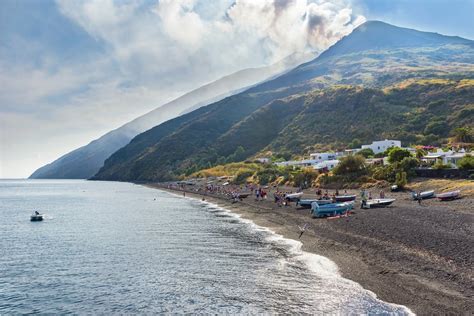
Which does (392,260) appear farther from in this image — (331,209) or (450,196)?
(450,196)

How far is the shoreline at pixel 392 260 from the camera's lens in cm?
1681

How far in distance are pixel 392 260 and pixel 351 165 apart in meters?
54.7

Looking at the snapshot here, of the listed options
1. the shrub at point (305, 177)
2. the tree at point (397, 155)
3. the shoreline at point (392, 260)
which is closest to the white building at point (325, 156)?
the shrub at point (305, 177)

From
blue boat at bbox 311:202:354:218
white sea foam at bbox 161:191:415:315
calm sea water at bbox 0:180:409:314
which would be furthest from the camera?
blue boat at bbox 311:202:354:218

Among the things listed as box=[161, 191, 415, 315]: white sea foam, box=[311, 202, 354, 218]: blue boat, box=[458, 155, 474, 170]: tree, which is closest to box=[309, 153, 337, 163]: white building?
box=[458, 155, 474, 170]: tree

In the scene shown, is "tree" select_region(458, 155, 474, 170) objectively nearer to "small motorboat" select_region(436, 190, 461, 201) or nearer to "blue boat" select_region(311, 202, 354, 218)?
"small motorboat" select_region(436, 190, 461, 201)

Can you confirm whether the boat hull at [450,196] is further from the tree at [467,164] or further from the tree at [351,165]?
the tree at [351,165]

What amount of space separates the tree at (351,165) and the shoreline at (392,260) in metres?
33.6

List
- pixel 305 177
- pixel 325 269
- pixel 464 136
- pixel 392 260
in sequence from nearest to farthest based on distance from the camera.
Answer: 1. pixel 392 260
2. pixel 325 269
3. pixel 305 177
4. pixel 464 136

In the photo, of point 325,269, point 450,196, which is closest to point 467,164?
point 450,196

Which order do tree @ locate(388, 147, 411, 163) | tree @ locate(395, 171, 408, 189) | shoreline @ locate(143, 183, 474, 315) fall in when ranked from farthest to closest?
tree @ locate(388, 147, 411, 163)
tree @ locate(395, 171, 408, 189)
shoreline @ locate(143, 183, 474, 315)

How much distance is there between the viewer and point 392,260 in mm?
23016

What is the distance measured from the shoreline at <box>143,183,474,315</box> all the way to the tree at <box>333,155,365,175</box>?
33583 millimetres

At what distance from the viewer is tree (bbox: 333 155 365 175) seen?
75625 millimetres
